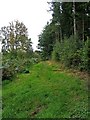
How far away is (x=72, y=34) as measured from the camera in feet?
99.0

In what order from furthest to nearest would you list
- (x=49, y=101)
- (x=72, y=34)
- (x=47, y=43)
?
(x=47, y=43) < (x=72, y=34) < (x=49, y=101)

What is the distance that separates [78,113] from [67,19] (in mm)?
23207

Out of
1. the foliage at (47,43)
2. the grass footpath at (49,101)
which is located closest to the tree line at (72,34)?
the foliage at (47,43)

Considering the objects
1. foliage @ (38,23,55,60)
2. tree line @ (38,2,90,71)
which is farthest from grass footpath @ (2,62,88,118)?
foliage @ (38,23,55,60)

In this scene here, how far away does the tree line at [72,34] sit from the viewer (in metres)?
17.0

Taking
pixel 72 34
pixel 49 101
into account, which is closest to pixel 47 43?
pixel 72 34

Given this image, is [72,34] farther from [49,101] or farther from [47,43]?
[47,43]

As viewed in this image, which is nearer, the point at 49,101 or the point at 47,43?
the point at 49,101

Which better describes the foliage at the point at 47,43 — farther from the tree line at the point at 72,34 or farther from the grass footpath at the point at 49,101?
the grass footpath at the point at 49,101

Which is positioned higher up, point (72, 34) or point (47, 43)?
point (72, 34)

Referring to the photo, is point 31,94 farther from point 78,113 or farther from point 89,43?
point 89,43

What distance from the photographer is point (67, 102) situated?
9.42 meters

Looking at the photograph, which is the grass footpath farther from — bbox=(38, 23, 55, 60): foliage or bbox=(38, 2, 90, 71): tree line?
bbox=(38, 23, 55, 60): foliage

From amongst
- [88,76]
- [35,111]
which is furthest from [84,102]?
[88,76]
